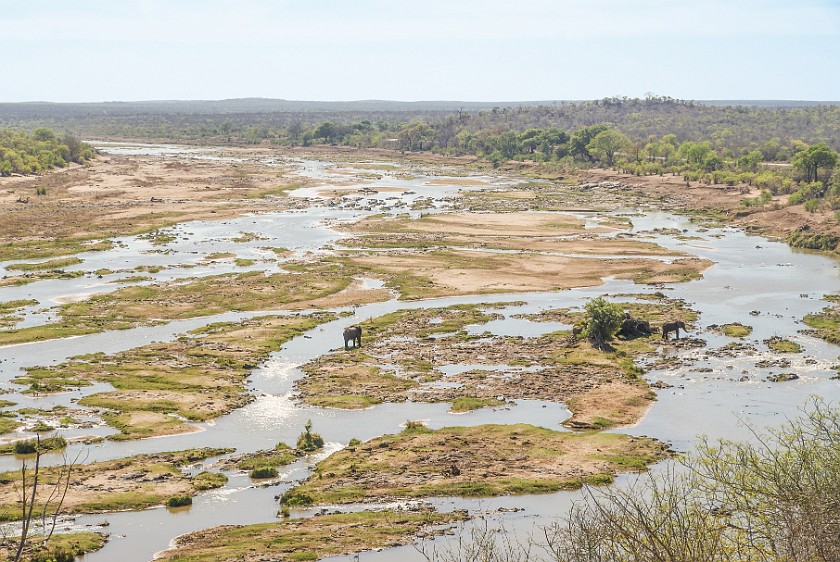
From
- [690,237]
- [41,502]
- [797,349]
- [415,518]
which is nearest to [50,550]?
[41,502]

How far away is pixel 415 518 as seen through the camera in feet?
98.9

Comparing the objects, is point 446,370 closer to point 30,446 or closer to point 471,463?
point 471,463

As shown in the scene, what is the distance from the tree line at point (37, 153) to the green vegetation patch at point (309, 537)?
5029 inches

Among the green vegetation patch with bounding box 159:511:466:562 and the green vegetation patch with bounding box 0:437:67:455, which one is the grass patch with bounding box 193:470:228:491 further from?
the green vegetation patch with bounding box 0:437:67:455

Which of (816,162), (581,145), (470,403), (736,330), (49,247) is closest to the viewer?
(470,403)

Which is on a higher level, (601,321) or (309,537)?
(601,321)


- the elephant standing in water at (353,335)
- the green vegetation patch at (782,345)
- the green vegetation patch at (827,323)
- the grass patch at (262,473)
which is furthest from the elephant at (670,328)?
the grass patch at (262,473)

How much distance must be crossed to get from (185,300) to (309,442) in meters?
29.3

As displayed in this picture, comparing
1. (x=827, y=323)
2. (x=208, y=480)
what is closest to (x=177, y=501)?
(x=208, y=480)

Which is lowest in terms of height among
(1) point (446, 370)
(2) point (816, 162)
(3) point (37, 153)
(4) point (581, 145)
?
(1) point (446, 370)

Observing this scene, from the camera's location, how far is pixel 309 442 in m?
37.2

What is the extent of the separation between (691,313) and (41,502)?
4179 cm

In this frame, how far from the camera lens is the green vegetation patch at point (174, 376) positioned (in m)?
40.8

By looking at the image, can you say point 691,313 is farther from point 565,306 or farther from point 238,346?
point 238,346
